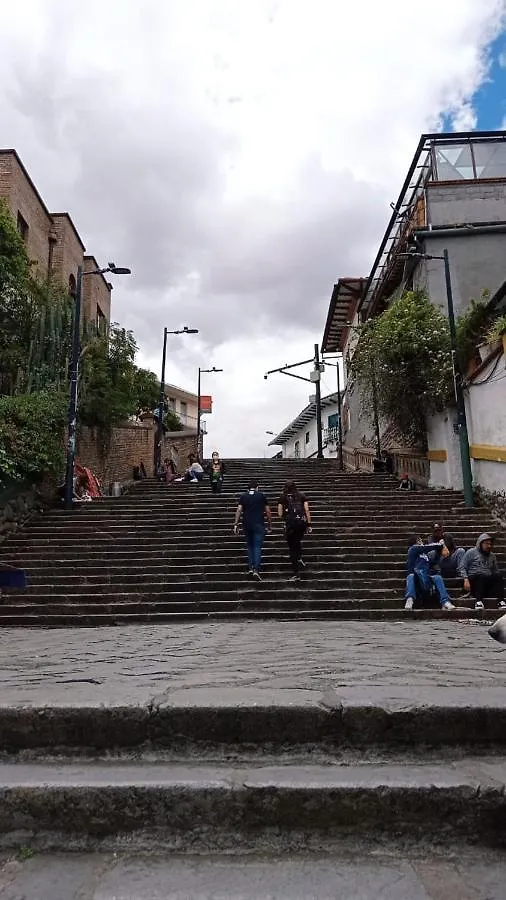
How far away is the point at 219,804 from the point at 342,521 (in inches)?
460

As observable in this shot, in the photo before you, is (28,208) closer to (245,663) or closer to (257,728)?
(245,663)

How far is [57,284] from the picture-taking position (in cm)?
2256

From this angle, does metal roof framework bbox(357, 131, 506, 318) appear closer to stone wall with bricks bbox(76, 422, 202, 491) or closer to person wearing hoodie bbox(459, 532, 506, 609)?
stone wall with bricks bbox(76, 422, 202, 491)

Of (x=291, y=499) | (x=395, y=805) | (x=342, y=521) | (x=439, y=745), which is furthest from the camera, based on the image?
(x=342, y=521)

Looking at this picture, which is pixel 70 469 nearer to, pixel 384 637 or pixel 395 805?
pixel 384 637

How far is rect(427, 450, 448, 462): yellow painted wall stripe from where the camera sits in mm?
17141

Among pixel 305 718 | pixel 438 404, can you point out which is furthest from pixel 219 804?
pixel 438 404

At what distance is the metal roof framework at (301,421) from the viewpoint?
40.0m

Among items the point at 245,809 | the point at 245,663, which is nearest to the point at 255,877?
the point at 245,809

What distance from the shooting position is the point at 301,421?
46.1 metres

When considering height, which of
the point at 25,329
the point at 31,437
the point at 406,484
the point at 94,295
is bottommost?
the point at 406,484

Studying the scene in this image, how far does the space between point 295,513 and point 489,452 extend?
6.67m

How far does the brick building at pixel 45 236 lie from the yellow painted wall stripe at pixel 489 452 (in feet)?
51.6

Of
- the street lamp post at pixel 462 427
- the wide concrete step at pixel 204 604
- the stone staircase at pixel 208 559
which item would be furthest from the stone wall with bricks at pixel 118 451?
the street lamp post at pixel 462 427
